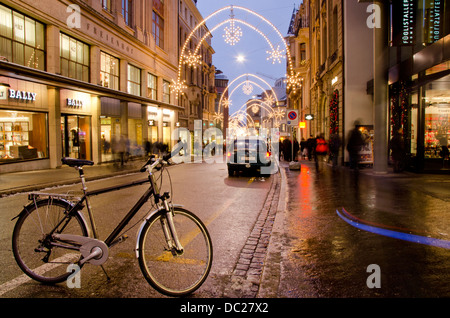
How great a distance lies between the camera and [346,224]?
20.4ft

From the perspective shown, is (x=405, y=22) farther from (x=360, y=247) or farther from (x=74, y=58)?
(x=74, y=58)

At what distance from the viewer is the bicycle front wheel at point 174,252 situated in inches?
131

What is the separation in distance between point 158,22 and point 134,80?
8.56 meters

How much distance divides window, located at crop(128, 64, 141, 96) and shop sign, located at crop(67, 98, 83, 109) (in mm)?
6959

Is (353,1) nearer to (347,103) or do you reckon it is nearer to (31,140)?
(347,103)

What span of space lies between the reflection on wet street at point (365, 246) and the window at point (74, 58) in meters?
15.9

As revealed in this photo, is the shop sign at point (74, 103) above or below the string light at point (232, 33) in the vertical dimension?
below

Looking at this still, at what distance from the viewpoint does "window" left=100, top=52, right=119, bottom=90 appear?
23.4 meters

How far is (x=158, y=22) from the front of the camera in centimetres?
3359

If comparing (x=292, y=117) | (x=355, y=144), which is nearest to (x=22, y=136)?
(x=292, y=117)

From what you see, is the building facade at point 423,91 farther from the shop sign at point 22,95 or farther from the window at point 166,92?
the window at point 166,92
